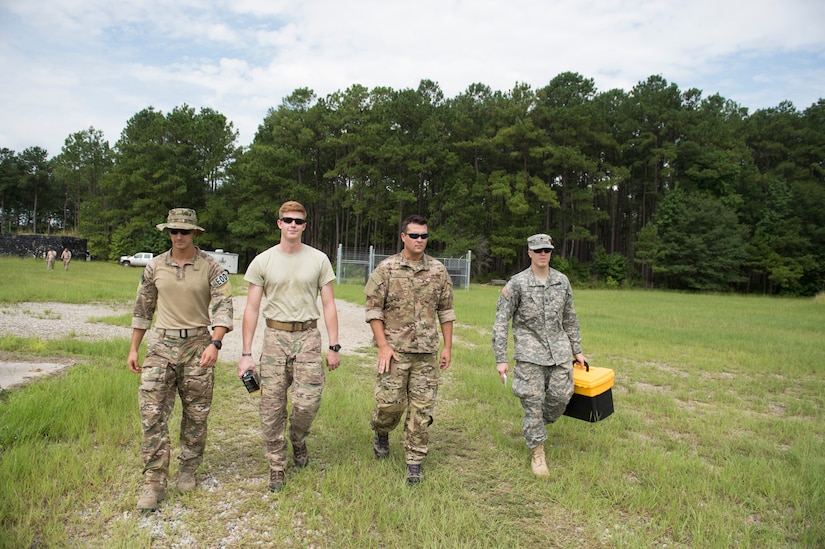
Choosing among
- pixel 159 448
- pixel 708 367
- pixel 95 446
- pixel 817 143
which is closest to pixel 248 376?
pixel 159 448

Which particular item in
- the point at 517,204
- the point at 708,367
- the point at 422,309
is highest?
the point at 517,204

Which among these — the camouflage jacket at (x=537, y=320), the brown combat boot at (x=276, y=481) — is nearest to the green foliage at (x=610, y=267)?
the camouflage jacket at (x=537, y=320)

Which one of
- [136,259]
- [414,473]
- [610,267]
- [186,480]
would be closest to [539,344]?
[414,473]

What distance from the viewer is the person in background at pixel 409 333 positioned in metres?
4.04

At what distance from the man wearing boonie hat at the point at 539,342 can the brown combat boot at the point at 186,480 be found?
2.58 m

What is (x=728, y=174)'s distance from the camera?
45938mm

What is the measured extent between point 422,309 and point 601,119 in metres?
47.5

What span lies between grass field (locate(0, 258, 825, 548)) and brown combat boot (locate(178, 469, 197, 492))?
0.10 meters

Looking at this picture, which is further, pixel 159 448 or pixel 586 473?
pixel 586 473

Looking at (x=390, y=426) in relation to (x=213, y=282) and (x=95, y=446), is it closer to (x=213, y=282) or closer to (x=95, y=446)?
(x=213, y=282)

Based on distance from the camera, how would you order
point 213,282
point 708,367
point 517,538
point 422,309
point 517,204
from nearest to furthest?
point 517,538
point 213,282
point 422,309
point 708,367
point 517,204

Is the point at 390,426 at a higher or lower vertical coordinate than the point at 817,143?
lower

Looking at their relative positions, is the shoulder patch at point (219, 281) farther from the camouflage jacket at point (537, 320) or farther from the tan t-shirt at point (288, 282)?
the camouflage jacket at point (537, 320)

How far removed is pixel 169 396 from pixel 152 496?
0.67m
